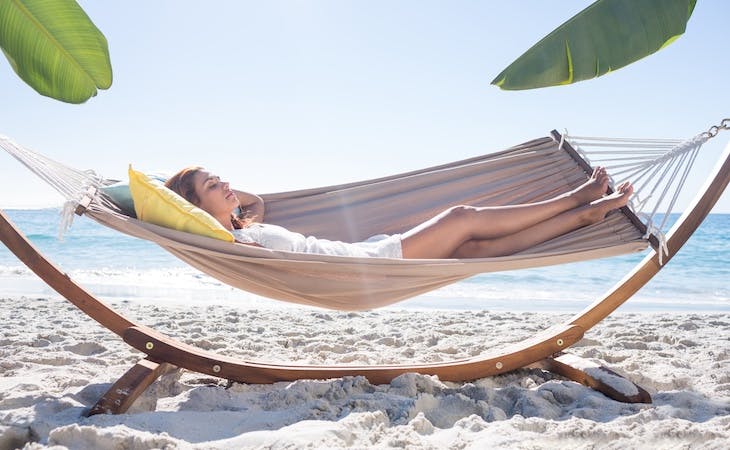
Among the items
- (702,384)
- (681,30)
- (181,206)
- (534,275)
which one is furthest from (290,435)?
(534,275)

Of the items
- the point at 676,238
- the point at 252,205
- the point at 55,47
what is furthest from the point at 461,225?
the point at 55,47

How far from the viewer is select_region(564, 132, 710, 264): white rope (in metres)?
2.08

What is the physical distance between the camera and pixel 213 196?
2.29 m

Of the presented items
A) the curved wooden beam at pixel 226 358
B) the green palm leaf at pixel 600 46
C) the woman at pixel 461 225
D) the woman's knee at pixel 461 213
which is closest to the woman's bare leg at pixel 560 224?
the woman at pixel 461 225

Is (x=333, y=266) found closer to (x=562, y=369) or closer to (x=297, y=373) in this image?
(x=297, y=373)

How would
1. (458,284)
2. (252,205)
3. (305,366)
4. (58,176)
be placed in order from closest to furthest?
(58,176), (305,366), (252,205), (458,284)

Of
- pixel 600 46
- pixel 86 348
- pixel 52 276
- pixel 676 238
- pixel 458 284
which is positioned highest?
pixel 600 46

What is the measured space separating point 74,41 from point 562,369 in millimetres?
2059

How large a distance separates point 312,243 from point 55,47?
3.76 feet

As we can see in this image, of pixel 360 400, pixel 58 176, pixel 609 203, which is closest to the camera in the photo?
pixel 360 400

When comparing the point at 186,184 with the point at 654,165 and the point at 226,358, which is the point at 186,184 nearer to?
the point at 226,358

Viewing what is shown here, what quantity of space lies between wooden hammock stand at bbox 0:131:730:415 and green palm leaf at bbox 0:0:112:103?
25.6 inches

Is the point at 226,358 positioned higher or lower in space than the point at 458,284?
higher

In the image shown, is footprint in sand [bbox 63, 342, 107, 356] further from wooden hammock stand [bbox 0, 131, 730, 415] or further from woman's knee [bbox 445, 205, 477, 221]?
woman's knee [bbox 445, 205, 477, 221]
